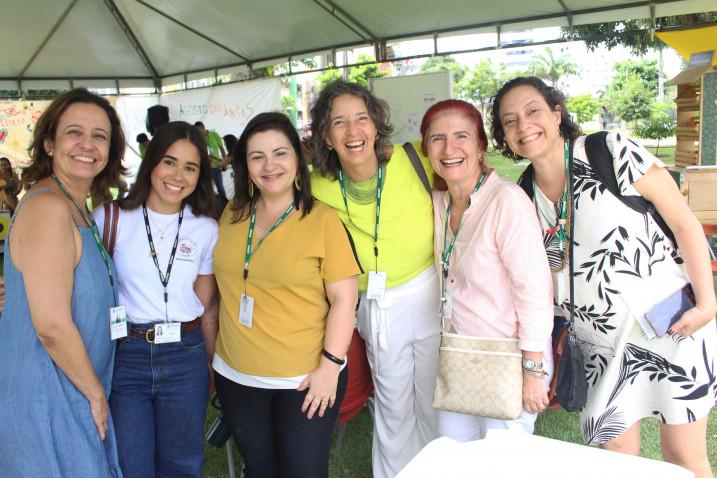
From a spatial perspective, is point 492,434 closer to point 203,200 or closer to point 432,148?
point 432,148

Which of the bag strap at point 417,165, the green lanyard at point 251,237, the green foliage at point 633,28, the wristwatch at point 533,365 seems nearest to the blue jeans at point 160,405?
the green lanyard at point 251,237

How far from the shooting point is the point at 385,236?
2154 mm

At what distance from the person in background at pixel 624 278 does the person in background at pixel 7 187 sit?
9.43 meters

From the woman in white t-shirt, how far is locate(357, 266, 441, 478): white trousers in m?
0.72

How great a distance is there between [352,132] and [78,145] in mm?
1024

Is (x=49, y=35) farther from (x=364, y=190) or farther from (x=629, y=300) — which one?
(x=629, y=300)

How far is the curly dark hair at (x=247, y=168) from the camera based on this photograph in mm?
1936

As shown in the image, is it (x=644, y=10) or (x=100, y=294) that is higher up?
(x=644, y=10)

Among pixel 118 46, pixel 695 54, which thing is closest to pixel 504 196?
pixel 695 54

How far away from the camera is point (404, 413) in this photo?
2336 millimetres

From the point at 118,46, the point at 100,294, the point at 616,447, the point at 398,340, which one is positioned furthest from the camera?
the point at 118,46

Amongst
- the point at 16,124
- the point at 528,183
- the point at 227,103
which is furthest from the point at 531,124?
the point at 16,124

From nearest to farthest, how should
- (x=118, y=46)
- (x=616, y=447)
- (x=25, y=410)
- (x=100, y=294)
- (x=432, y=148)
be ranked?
(x=25, y=410) < (x=100, y=294) < (x=616, y=447) < (x=432, y=148) < (x=118, y=46)

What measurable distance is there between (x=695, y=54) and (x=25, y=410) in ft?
21.7
